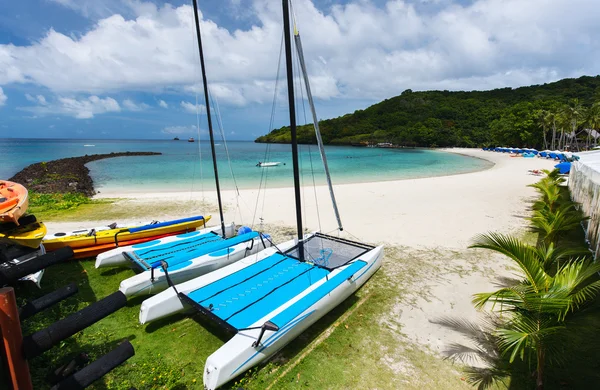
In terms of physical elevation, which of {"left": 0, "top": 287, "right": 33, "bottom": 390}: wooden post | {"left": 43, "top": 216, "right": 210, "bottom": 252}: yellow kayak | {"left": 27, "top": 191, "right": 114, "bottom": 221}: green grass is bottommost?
{"left": 27, "top": 191, "right": 114, "bottom": 221}: green grass

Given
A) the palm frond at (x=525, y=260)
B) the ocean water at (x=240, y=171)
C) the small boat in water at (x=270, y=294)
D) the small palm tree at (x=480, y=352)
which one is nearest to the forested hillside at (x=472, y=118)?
the ocean water at (x=240, y=171)

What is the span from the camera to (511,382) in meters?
4.59

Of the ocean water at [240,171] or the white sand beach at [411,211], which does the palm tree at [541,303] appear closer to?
the white sand beach at [411,211]

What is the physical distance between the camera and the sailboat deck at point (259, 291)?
5449 millimetres

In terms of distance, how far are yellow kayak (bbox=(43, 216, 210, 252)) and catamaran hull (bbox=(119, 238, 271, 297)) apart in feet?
10.3

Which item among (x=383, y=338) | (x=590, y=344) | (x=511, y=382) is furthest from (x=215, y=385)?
(x=590, y=344)

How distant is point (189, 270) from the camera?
7.53 m

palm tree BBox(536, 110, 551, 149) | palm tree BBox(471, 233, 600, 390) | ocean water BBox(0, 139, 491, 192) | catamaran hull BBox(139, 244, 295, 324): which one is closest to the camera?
palm tree BBox(471, 233, 600, 390)

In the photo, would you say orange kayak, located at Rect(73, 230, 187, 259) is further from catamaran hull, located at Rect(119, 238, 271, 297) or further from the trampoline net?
the trampoline net

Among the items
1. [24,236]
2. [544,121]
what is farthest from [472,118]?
[24,236]

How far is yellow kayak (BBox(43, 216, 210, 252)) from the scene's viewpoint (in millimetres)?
8773

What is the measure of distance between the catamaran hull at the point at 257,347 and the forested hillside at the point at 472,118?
66598 millimetres

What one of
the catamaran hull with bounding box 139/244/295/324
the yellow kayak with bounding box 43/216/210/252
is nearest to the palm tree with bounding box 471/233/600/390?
the catamaran hull with bounding box 139/244/295/324

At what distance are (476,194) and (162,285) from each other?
62.1 feet
